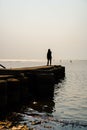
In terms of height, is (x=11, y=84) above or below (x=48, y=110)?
above

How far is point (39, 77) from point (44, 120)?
7.01m

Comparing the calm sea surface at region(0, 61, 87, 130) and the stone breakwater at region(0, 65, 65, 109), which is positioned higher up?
the stone breakwater at region(0, 65, 65, 109)

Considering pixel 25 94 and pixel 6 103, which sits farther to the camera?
pixel 25 94

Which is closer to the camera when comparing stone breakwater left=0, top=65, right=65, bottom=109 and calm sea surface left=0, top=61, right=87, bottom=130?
calm sea surface left=0, top=61, right=87, bottom=130

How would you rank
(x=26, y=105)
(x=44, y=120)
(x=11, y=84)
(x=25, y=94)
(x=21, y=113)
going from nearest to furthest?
(x=44, y=120) < (x=21, y=113) < (x=11, y=84) < (x=26, y=105) < (x=25, y=94)

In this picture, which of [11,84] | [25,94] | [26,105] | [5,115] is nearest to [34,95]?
[25,94]

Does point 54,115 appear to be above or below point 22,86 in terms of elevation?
below

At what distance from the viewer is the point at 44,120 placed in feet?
40.0

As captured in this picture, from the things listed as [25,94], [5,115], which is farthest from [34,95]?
[5,115]

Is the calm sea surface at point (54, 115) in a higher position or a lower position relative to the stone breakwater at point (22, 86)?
lower

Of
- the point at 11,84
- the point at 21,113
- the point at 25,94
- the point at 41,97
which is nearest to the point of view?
the point at 21,113

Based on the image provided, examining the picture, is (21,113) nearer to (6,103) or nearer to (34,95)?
(6,103)

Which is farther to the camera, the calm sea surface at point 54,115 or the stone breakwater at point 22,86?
the stone breakwater at point 22,86

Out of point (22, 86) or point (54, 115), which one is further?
point (22, 86)
